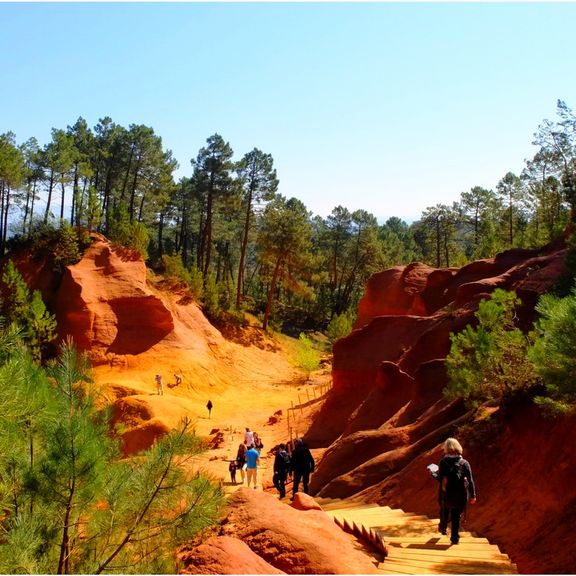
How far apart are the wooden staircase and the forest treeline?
28.9 m

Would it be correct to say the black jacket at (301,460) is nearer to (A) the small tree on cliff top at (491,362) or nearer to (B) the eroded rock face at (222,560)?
(A) the small tree on cliff top at (491,362)

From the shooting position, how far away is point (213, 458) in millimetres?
22953

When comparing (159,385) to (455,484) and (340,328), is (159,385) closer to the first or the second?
(340,328)

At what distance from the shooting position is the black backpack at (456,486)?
780 centimetres

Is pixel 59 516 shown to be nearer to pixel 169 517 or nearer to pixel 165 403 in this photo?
pixel 169 517

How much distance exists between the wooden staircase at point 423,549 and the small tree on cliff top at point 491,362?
3.87 metres

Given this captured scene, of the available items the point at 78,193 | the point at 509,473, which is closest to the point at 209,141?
the point at 78,193

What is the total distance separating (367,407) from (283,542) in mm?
15003

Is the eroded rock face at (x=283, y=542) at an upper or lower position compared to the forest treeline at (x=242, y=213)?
lower

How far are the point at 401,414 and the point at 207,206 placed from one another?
127 feet

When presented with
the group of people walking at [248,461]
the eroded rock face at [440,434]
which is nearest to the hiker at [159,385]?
the eroded rock face at [440,434]

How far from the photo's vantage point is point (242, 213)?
213ft

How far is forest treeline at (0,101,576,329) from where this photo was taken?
140 ft

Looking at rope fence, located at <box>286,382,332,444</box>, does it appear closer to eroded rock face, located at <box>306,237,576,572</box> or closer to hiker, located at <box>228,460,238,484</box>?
eroded rock face, located at <box>306,237,576,572</box>
